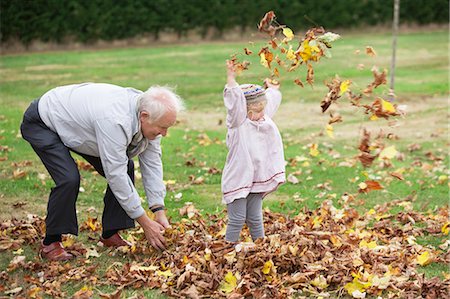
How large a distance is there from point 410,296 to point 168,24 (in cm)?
2149

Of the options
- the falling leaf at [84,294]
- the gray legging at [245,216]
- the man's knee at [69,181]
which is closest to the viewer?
the falling leaf at [84,294]

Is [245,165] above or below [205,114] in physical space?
above

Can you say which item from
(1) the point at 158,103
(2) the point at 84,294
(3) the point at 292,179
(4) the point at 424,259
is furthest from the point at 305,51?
(3) the point at 292,179

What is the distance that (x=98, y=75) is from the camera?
18281 millimetres

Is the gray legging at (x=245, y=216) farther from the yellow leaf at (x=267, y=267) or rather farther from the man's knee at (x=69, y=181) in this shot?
the man's knee at (x=69, y=181)

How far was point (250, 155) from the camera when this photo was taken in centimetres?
546

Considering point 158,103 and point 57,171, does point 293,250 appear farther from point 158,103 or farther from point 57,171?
point 57,171

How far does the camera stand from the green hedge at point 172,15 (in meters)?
23.5

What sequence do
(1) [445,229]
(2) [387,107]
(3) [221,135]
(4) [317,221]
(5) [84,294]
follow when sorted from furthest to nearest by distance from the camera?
(3) [221,135] → (1) [445,229] → (4) [317,221] → (2) [387,107] → (5) [84,294]

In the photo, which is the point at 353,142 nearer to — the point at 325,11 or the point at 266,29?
the point at 266,29

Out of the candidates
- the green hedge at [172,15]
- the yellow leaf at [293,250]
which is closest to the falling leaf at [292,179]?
the yellow leaf at [293,250]

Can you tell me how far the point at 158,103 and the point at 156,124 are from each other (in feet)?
0.47

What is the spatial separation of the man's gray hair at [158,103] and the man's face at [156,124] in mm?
26

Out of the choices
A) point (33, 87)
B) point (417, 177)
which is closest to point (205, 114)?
point (33, 87)
